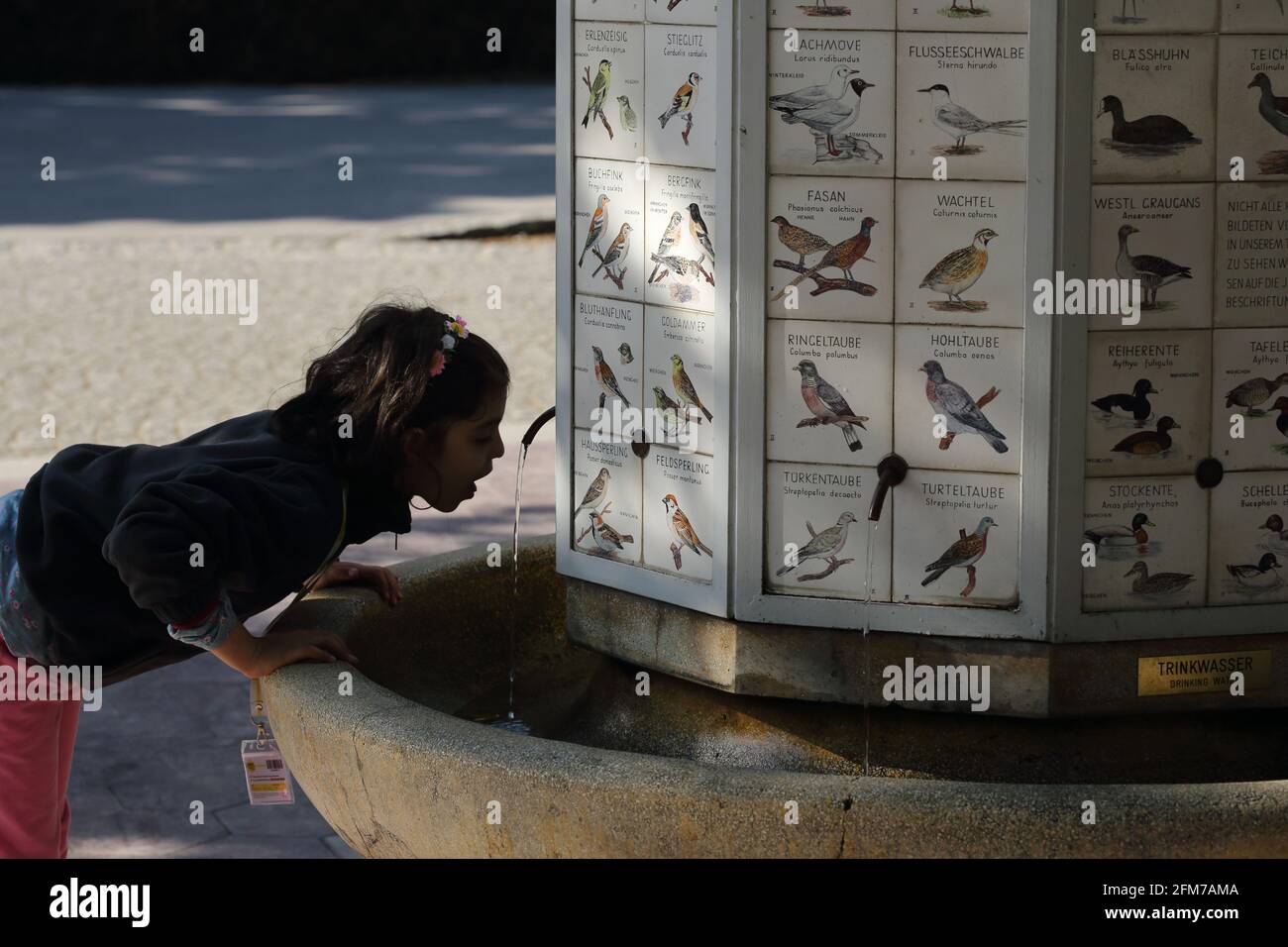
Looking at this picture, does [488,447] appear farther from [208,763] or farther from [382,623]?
[208,763]

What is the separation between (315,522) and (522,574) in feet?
2.84

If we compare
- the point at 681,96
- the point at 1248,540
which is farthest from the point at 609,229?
the point at 1248,540

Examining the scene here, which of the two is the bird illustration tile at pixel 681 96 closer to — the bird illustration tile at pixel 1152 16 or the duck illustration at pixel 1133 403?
the bird illustration tile at pixel 1152 16

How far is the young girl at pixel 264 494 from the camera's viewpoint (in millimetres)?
3201

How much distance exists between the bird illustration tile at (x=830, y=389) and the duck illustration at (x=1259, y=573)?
626 millimetres

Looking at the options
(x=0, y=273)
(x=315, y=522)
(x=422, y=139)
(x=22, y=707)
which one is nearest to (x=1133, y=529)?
(x=315, y=522)

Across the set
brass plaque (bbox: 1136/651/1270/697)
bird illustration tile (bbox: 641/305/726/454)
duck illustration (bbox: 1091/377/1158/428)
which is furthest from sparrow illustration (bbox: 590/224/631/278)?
brass plaque (bbox: 1136/651/1270/697)

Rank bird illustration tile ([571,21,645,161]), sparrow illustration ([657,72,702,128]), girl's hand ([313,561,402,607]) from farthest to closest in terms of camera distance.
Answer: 1. girl's hand ([313,561,402,607])
2. bird illustration tile ([571,21,645,161])
3. sparrow illustration ([657,72,702,128])

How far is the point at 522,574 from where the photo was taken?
4.07 m

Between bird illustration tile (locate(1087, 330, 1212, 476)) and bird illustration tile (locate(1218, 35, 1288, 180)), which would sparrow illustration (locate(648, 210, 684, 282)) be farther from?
bird illustration tile (locate(1218, 35, 1288, 180))

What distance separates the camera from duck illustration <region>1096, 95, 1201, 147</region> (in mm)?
2954

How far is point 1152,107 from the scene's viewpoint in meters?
2.96

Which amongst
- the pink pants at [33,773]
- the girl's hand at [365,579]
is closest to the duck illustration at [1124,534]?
the girl's hand at [365,579]

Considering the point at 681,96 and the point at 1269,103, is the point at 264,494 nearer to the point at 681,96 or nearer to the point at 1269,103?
the point at 681,96
